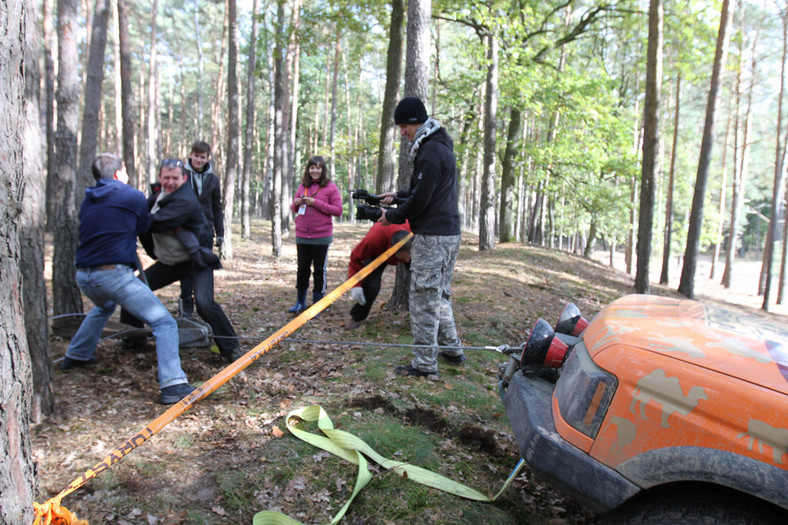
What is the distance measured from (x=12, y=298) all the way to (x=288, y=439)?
2.17 meters

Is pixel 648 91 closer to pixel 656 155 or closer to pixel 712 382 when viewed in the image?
pixel 656 155

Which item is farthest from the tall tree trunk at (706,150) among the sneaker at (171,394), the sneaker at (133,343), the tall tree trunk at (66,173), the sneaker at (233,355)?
the sneaker at (171,394)

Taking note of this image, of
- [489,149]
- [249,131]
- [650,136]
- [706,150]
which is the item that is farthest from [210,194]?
[706,150]

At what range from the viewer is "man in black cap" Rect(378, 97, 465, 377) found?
179 inches

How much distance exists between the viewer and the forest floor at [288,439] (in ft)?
9.53

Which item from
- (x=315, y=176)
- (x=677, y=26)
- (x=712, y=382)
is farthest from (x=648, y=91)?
(x=712, y=382)

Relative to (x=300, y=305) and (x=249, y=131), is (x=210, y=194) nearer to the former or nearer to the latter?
(x=300, y=305)

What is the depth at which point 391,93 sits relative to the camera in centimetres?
1006

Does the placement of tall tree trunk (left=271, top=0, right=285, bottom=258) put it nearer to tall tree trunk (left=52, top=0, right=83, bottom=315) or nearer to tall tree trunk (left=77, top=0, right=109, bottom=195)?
tall tree trunk (left=77, top=0, right=109, bottom=195)

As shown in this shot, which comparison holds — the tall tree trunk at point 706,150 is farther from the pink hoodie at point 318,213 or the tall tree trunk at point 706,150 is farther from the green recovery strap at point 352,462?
the green recovery strap at point 352,462

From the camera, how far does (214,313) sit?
16.4 ft

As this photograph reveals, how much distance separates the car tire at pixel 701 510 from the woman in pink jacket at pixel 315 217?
5388 mm

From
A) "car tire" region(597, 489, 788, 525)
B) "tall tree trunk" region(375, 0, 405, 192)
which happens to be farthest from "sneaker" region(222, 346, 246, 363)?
"tall tree trunk" region(375, 0, 405, 192)

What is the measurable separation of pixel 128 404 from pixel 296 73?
24549mm
